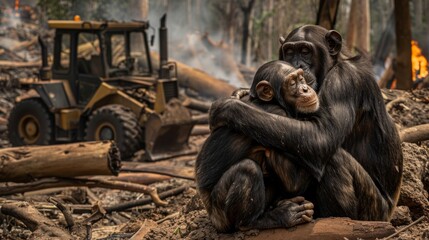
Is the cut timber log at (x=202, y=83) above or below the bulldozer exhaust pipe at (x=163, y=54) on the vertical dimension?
below

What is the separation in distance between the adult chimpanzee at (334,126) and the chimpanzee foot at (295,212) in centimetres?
17

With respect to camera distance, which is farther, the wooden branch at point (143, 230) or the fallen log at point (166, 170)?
the fallen log at point (166, 170)

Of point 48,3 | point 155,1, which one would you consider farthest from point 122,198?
point 155,1

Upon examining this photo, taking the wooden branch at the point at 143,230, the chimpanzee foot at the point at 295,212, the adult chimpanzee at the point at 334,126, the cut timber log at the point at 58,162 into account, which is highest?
the adult chimpanzee at the point at 334,126

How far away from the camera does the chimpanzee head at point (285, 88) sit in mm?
5477

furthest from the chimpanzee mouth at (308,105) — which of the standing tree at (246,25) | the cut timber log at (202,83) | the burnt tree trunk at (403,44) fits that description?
the standing tree at (246,25)

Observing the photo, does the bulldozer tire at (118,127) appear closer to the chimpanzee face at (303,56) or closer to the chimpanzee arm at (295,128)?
the chimpanzee face at (303,56)

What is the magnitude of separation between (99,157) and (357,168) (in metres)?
4.73

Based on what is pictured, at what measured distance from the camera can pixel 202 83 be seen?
25281 mm

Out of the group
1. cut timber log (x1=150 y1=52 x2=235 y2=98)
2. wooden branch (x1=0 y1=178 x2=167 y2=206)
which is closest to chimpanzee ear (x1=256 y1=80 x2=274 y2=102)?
wooden branch (x1=0 y1=178 x2=167 y2=206)

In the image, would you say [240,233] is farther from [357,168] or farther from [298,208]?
[357,168]

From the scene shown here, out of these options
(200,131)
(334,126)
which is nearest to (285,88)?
(334,126)

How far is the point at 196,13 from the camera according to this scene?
6216cm

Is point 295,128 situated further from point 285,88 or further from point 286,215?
point 286,215
